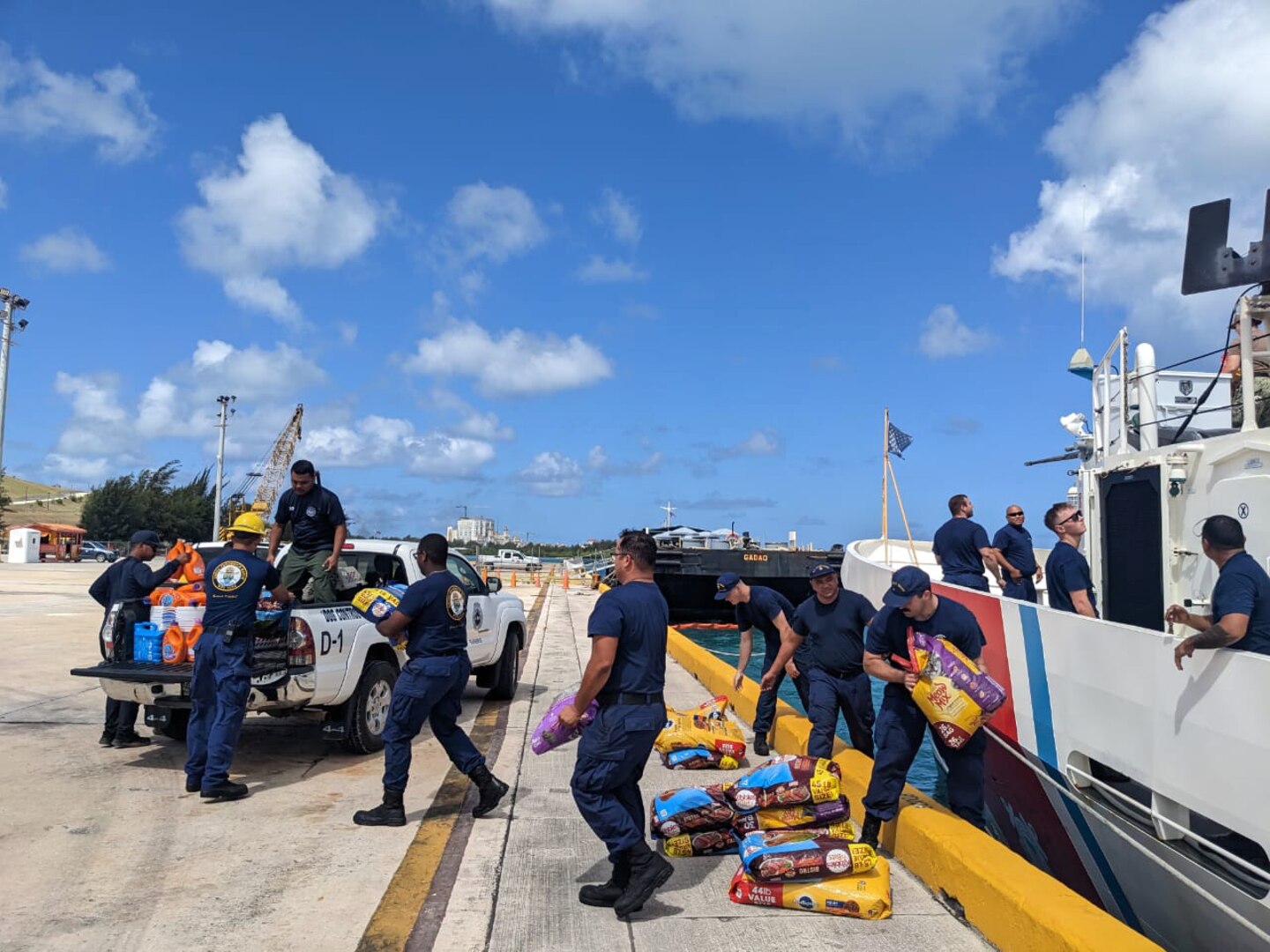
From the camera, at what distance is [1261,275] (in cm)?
618

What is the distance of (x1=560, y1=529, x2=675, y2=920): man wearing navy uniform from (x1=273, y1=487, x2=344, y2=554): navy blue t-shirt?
12.9ft

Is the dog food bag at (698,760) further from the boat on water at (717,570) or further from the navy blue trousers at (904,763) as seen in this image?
the boat on water at (717,570)

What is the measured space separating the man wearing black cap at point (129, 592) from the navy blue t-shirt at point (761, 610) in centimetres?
431

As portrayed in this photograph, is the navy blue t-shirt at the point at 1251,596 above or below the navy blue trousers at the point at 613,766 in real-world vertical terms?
above

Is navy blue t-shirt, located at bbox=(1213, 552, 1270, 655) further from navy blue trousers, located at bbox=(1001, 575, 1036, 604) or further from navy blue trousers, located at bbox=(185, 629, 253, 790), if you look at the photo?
navy blue trousers, located at bbox=(185, 629, 253, 790)

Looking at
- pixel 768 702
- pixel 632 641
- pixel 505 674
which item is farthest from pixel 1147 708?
pixel 505 674

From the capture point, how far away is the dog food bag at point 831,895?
4105 mm

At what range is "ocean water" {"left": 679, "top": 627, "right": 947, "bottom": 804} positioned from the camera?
990cm

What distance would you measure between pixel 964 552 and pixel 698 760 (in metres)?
3.10

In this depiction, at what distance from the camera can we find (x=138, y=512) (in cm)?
7794

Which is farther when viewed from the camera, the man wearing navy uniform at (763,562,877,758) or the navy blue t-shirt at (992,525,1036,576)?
the navy blue t-shirt at (992,525,1036,576)

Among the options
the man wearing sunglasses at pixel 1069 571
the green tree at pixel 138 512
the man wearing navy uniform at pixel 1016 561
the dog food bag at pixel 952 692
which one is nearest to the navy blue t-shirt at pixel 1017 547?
the man wearing navy uniform at pixel 1016 561

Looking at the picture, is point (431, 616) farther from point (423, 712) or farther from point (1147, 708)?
point (1147, 708)

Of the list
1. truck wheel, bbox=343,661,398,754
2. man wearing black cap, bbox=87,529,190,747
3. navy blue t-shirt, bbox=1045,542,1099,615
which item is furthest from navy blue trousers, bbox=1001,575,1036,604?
man wearing black cap, bbox=87,529,190,747
